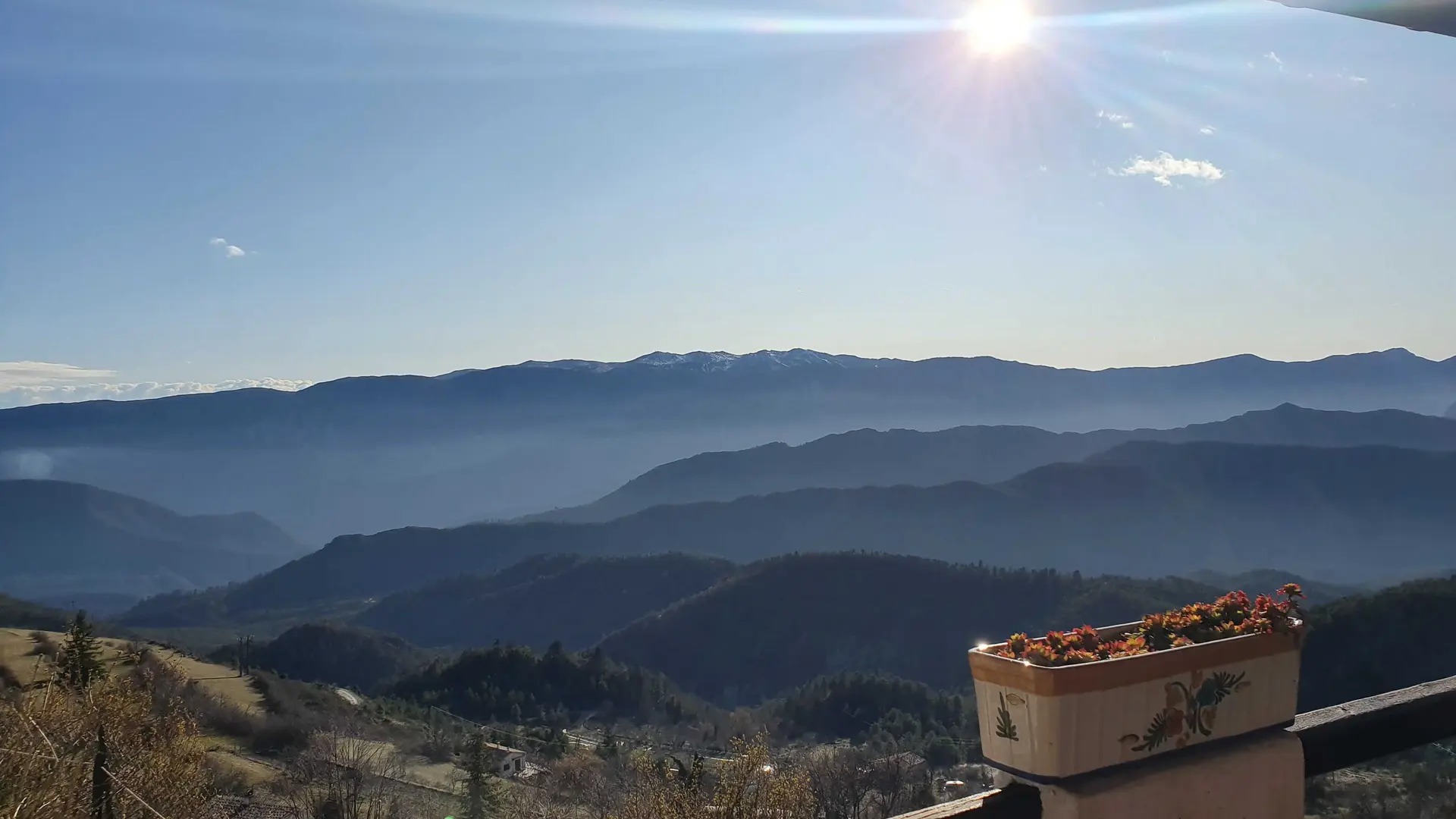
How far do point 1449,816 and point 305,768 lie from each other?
2356 cm

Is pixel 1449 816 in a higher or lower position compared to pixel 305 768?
higher

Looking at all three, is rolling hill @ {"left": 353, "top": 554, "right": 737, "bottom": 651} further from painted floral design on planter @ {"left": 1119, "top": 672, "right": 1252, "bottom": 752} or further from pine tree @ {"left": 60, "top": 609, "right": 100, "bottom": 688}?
painted floral design on planter @ {"left": 1119, "top": 672, "right": 1252, "bottom": 752}

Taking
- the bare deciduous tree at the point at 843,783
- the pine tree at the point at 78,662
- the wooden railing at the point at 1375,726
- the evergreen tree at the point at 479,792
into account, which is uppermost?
the wooden railing at the point at 1375,726

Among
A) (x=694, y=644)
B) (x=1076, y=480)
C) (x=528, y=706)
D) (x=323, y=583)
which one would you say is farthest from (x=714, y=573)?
(x=1076, y=480)

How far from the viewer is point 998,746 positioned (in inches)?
68.2

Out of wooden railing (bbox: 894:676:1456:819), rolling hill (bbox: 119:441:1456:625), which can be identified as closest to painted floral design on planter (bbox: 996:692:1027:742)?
wooden railing (bbox: 894:676:1456:819)

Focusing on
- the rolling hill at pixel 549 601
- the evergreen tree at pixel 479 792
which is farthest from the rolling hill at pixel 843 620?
the evergreen tree at pixel 479 792

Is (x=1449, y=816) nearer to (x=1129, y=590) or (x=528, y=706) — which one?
(x=528, y=706)

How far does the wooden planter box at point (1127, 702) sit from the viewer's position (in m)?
1.63

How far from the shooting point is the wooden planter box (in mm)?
1631

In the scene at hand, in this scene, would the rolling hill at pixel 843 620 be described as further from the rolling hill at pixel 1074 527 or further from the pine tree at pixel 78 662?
the pine tree at pixel 78 662

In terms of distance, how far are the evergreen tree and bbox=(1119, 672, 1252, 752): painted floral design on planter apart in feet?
69.1

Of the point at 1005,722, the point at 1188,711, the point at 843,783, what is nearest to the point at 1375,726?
the point at 1188,711

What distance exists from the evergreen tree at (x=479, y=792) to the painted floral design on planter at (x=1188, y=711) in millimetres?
21068
